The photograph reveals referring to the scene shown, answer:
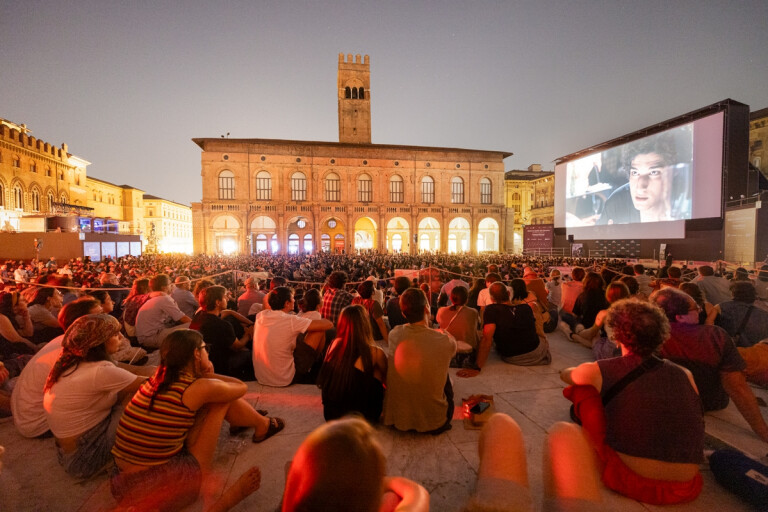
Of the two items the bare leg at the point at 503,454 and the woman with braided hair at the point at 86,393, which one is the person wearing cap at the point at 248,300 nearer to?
the woman with braided hair at the point at 86,393

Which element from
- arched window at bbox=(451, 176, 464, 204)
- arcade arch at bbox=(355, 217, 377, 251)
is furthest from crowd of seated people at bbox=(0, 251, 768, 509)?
arched window at bbox=(451, 176, 464, 204)

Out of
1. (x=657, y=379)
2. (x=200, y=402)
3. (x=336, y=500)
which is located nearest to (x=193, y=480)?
(x=200, y=402)

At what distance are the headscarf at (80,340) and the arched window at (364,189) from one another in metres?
37.6

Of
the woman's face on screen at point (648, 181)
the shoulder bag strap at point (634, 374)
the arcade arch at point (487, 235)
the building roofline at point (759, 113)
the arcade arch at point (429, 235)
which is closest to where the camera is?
the shoulder bag strap at point (634, 374)

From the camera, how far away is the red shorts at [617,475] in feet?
6.24

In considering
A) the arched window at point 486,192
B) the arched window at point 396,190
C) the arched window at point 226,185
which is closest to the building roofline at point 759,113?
the arched window at point 486,192

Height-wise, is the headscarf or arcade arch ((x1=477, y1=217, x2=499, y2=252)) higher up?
arcade arch ((x1=477, y1=217, x2=499, y2=252))

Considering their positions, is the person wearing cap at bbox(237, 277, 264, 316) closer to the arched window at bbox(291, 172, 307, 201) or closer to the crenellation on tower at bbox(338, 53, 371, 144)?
the arched window at bbox(291, 172, 307, 201)

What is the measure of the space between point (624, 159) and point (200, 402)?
26.9 meters

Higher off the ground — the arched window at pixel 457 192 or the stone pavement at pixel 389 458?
the arched window at pixel 457 192

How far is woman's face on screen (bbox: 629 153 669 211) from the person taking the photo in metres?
19.3

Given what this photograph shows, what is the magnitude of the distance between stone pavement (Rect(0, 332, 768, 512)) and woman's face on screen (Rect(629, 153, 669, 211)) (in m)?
20.2

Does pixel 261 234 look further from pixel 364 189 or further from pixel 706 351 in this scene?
pixel 706 351

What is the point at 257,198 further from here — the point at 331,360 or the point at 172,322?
the point at 331,360
